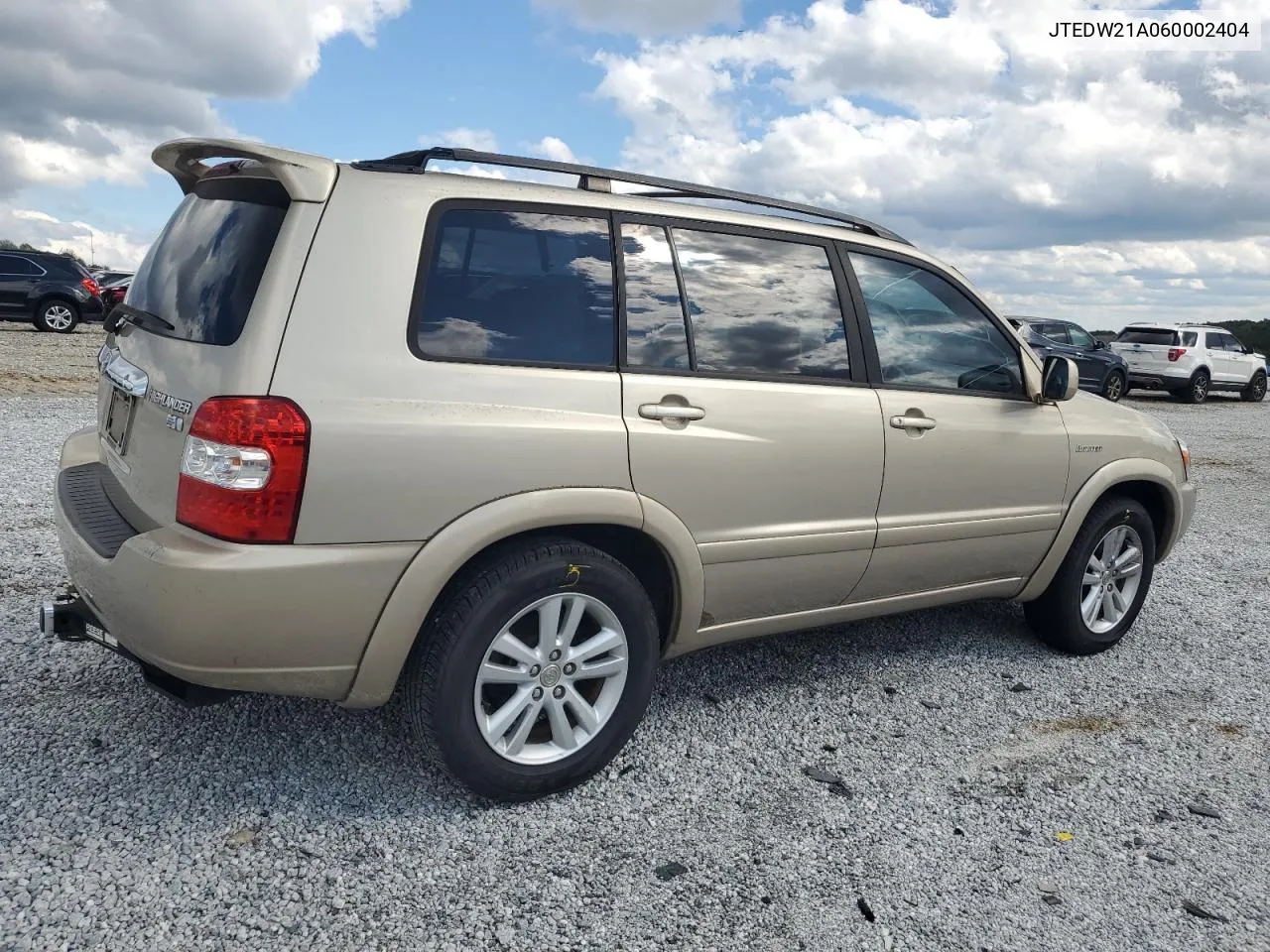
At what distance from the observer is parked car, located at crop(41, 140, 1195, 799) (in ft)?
8.30

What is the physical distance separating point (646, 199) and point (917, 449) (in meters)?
1.35

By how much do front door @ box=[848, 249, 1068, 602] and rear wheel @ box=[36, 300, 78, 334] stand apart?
802 inches

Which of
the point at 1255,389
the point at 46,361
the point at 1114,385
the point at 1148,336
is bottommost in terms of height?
the point at 46,361

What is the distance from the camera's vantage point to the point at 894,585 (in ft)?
12.6

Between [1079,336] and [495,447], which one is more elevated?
[1079,336]

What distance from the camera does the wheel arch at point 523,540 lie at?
267 centimetres

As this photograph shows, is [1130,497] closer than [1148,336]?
Yes

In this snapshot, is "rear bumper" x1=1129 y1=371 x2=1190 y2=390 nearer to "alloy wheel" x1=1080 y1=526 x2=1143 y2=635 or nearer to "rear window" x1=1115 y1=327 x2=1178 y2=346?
"rear window" x1=1115 y1=327 x2=1178 y2=346

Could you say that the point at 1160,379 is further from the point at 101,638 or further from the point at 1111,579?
the point at 101,638

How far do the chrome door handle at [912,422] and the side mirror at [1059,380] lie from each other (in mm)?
713

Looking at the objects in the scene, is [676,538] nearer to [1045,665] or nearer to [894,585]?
[894,585]

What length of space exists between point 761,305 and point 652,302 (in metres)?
0.47

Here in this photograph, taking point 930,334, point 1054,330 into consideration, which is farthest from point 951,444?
point 1054,330

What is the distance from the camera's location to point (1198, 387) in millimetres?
22062
